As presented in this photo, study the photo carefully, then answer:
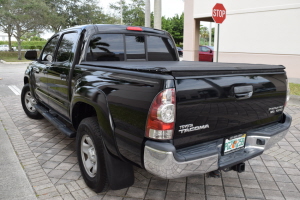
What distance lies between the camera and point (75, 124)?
143 inches

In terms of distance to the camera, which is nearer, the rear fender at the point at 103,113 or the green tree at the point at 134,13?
the rear fender at the point at 103,113

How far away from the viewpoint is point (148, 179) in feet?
11.4

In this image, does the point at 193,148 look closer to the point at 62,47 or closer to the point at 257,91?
the point at 257,91

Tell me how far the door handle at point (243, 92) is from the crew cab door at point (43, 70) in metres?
3.02

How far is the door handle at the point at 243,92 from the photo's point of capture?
260 centimetres

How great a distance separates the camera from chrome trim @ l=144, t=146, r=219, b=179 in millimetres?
2221

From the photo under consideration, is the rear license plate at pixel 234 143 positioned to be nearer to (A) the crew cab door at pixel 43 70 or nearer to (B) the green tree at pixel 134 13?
(A) the crew cab door at pixel 43 70

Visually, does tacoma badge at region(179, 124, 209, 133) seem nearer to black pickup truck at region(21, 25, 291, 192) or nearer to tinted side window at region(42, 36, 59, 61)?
black pickup truck at region(21, 25, 291, 192)

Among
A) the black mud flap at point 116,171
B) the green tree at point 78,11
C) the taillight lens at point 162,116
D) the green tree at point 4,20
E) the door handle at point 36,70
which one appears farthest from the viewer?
the green tree at point 78,11

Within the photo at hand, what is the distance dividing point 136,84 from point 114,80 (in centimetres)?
35

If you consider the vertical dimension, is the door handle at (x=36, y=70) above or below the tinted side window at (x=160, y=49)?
below

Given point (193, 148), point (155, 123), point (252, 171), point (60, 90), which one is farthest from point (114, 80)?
point (252, 171)

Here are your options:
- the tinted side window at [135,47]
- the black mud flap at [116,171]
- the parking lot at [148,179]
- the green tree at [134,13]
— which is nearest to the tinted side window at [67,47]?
the tinted side window at [135,47]

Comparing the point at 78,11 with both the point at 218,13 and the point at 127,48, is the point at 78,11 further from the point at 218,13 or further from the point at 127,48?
the point at 127,48
